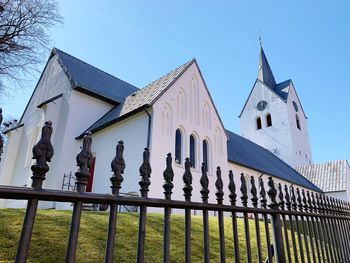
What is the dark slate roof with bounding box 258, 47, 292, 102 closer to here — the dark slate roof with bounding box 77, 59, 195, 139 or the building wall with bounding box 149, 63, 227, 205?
the building wall with bounding box 149, 63, 227, 205

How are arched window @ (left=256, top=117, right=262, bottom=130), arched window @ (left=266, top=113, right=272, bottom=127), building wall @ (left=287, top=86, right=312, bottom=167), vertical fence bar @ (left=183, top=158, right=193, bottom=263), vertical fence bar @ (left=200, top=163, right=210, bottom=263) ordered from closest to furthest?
vertical fence bar @ (left=183, top=158, right=193, bottom=263) → vertical fence bar @ (left=200, top=163, right=210, bottom=263) → building wall @ (left=287, top=86, right=312, bottom=167) → arched window @ (left=266, top=113, right=272, bottom=127) → arched window @ (left=256, top=117, right=262, bottom=130)

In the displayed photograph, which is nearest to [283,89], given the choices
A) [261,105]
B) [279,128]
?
[261,105]

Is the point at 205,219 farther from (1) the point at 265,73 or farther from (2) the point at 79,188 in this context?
(1) the point at 265,73

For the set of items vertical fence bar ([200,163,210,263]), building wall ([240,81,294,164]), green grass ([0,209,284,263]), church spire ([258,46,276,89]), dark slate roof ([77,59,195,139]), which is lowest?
green grass ([0,209,284,263])

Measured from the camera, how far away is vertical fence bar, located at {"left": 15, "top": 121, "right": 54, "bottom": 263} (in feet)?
4.52

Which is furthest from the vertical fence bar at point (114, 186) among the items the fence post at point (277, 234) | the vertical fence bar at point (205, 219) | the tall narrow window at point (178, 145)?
the tall narrow window at point (178, 145)

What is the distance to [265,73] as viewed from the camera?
42000 millimetres

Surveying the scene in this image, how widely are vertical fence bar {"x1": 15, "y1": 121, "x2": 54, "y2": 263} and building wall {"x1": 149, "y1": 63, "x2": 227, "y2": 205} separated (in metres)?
9.62

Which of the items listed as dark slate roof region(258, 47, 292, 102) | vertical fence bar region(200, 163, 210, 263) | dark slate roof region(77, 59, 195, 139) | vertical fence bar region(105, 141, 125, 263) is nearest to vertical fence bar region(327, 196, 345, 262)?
vertical fence bar region(200, 163, 210, 263)

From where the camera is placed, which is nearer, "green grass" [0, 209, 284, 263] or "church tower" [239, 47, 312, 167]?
"green grass" [0, 209, 284, 263]

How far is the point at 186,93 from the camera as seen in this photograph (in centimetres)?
1466

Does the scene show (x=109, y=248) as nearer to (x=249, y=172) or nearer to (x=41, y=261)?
(x=41, y=261)

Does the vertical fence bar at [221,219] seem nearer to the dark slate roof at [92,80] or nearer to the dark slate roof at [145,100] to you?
the dark slate roof at [145,100]

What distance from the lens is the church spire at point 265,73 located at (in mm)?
41094
